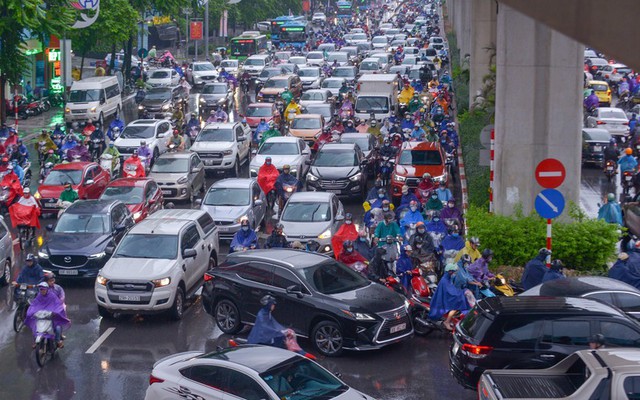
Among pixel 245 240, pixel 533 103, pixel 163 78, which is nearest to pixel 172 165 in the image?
pixel 245 240

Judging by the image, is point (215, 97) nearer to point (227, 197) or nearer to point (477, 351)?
point (227, 197)

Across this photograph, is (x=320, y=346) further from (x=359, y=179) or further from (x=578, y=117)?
(x=359, y=179)

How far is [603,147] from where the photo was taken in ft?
111

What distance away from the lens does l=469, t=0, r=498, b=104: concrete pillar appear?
4022 cm

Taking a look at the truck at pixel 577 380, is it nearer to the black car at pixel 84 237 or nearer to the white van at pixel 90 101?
the black car at pixel 84 237

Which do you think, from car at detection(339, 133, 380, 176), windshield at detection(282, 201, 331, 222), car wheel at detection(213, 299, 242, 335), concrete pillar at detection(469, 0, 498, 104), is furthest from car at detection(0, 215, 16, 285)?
concrete pillar at detection(469, 0, 498, 104)

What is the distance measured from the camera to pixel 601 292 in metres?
15.2

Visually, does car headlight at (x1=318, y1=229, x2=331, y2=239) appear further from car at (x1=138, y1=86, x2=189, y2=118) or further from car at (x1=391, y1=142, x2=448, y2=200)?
car at (x1=138, y1=86, x2=189, y2=118)

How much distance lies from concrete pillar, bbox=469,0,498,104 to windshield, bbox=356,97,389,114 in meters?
3.33

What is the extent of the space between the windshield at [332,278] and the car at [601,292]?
114 inches

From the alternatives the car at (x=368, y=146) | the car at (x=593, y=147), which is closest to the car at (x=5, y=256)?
the car at (x=368, y=146)

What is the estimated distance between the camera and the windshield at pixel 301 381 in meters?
11.5

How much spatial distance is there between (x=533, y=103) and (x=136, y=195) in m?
10.1

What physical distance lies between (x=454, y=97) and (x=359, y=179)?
1890 centimetres
